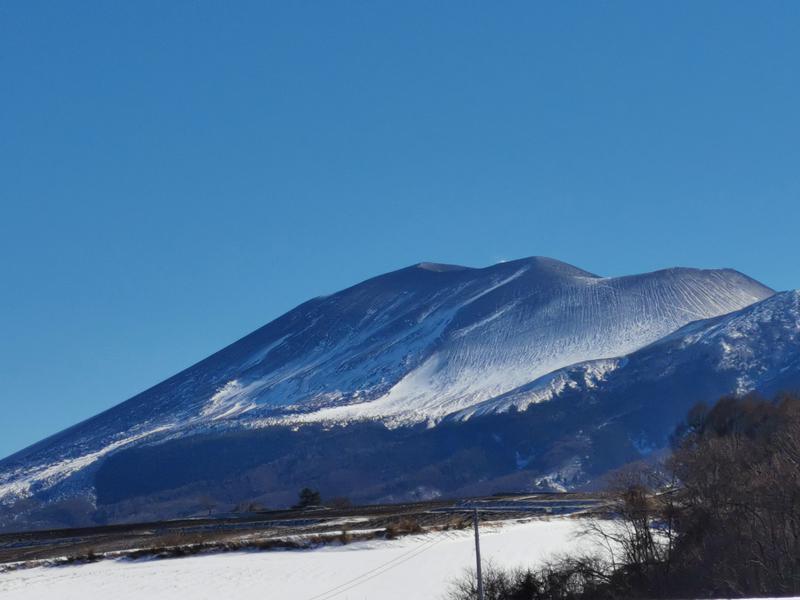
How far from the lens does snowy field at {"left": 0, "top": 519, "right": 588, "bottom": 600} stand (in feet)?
174

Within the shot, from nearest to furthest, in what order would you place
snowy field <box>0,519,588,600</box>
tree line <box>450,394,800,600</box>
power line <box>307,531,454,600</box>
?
1. tree line <box>450,394,800,600</box>
2. power line <box>307,531,454,600</box>
3. snowy field <box>0,519,588,600</box>

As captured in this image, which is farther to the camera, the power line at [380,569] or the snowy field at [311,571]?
the snowy field at [311,571]

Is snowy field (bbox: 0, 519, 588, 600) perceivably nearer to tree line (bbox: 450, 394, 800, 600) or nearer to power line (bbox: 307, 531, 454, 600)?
power line (bbox: 307, 531, 454, 600)

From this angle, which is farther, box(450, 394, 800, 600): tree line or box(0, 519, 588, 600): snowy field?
box(0, 519, 588, 600): snowy field

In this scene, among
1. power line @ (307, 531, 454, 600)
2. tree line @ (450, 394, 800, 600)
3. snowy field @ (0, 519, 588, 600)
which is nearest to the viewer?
tree line @ (450, 394, 800, 600)

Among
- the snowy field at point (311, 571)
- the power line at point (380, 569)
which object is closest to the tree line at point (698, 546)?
the snowy field at point (311, 571)

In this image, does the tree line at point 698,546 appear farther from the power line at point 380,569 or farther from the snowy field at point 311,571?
the power line at point 380,569

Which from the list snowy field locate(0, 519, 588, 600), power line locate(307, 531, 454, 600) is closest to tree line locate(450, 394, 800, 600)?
snowy field locate(0, 519, 588, 600)

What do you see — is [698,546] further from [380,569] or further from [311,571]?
[311,571]

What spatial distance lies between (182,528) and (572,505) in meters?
28.3

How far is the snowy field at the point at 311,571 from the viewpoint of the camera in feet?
174

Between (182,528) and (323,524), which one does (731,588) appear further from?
(182,528)

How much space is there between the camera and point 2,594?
2301 inches

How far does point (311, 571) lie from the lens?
58594 millimetres
